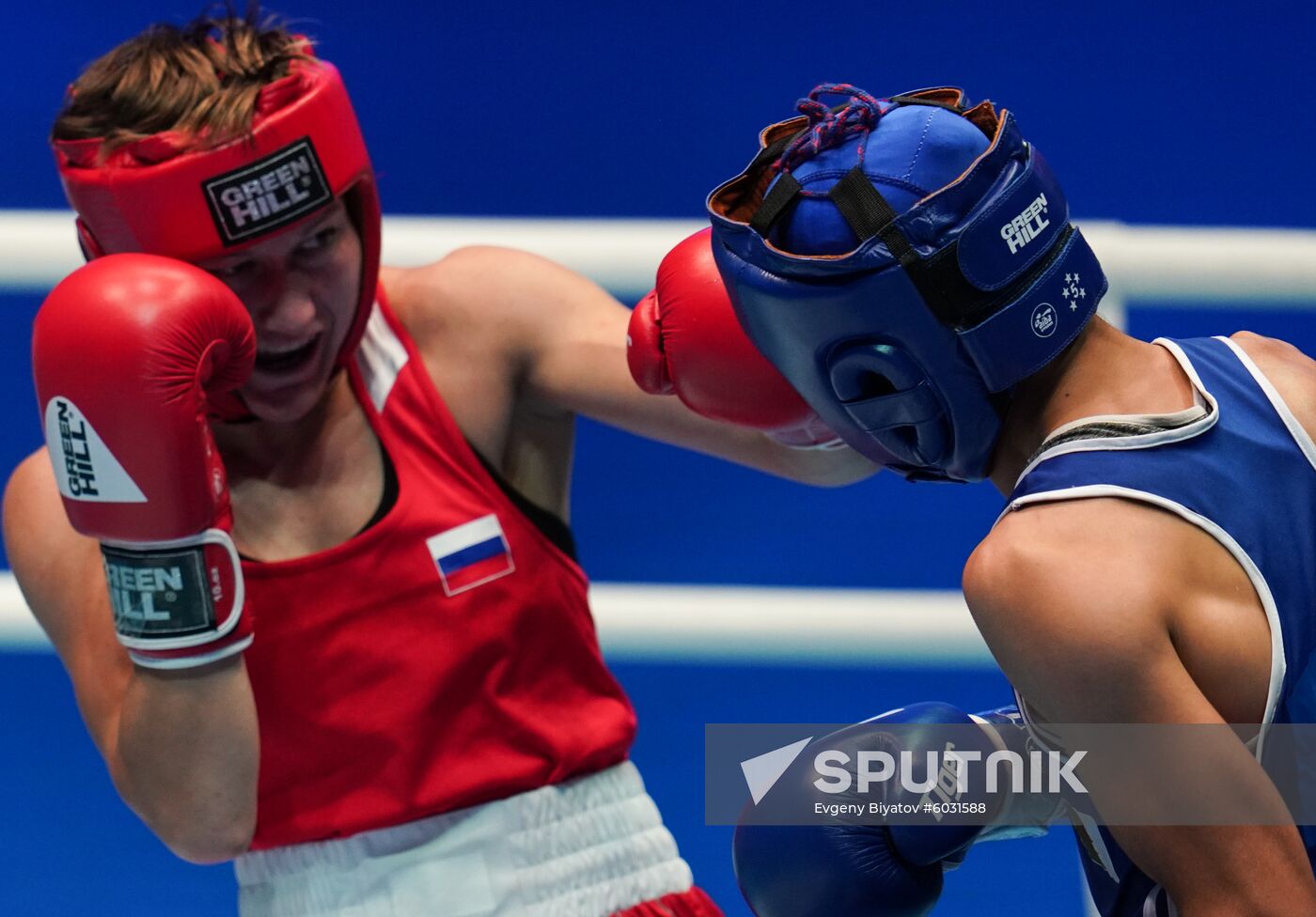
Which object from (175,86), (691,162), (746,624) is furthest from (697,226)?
(175,86)

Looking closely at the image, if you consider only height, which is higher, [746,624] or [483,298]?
[483,298]

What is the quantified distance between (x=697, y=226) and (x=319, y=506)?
0.87m

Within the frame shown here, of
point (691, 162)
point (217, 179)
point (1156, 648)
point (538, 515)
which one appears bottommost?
point (691, 162)

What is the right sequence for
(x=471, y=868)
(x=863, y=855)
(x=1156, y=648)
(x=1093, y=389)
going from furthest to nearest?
(x=471, y=868) → (x=863, y=855) → (x=1093, y=389) → (x=1156, y=648)

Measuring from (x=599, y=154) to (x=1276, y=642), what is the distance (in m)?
2.32

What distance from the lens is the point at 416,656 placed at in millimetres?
1873

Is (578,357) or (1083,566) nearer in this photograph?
(1083,566)

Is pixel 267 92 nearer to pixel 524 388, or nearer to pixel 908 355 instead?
pixel 524 388

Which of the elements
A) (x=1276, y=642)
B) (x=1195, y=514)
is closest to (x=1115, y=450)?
(x=1195, y=514)

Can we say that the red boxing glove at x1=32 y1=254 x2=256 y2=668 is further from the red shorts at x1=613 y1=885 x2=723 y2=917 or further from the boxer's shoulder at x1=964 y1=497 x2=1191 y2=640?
the boxer's shoulder at x1=964 y1=497 x2=1191 y2=640

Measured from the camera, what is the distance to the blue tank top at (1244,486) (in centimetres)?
124

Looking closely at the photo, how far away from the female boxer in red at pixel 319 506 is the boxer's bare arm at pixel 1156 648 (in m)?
0.57

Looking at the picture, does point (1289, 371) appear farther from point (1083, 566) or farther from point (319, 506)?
point (319, 506)

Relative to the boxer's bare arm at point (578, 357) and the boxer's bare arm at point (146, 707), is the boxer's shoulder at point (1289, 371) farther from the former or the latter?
the boxer's bare arm at point (146, 707)
